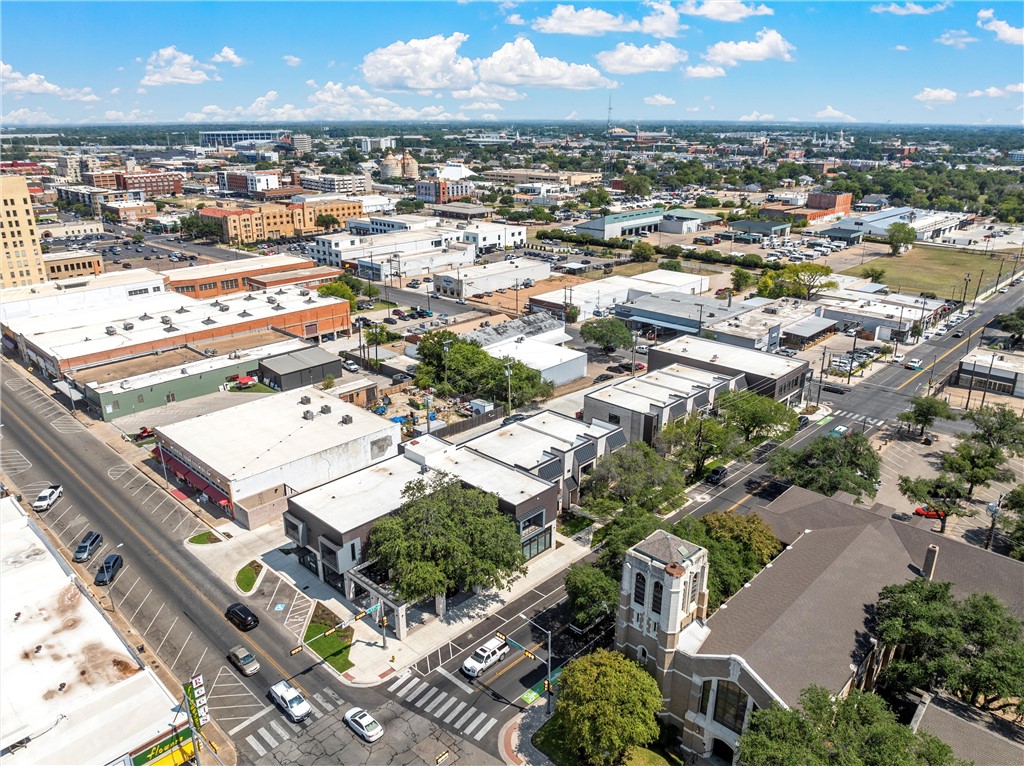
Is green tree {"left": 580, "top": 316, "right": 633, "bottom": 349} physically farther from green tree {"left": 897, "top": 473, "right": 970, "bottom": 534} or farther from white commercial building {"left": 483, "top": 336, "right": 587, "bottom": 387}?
green tree {"left": 897, "top": 473, "right": 970, "bottom": 534}

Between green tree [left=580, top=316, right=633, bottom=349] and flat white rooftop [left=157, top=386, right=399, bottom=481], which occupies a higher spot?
green tree [left=580, top=316, right=633, bottom=349]

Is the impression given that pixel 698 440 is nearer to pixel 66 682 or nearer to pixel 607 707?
pixel 607 707

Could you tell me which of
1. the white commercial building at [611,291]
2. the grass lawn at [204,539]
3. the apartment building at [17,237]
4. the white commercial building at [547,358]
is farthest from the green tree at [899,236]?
the apartment building at [17,237]

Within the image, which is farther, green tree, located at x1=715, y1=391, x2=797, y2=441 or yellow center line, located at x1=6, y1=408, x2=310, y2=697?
green tree, located at x1=715, y1=391, x2=797, y2=441

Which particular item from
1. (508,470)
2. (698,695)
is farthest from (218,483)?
(698,695)

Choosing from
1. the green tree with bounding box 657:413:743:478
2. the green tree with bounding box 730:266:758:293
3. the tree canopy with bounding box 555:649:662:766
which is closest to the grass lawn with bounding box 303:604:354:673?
the tree canopy with bounding box 555:649:662:766

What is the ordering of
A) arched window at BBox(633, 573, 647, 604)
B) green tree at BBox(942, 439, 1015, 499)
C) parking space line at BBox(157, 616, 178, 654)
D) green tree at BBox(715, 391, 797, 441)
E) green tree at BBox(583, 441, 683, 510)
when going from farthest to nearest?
1. green tree at BBox(715, 391, 797, 441)
2. green tree at BBox(942, 439, 1015, 499)
3. green tree at BBox(583, 441, 683, 510)
4. parking space line at BBox(157, 616, 178, 654)
5. arched window at BBox(633, 573, 647, 604)

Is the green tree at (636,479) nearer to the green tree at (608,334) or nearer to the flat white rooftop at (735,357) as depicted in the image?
the flat white rooftop at (735,357)
